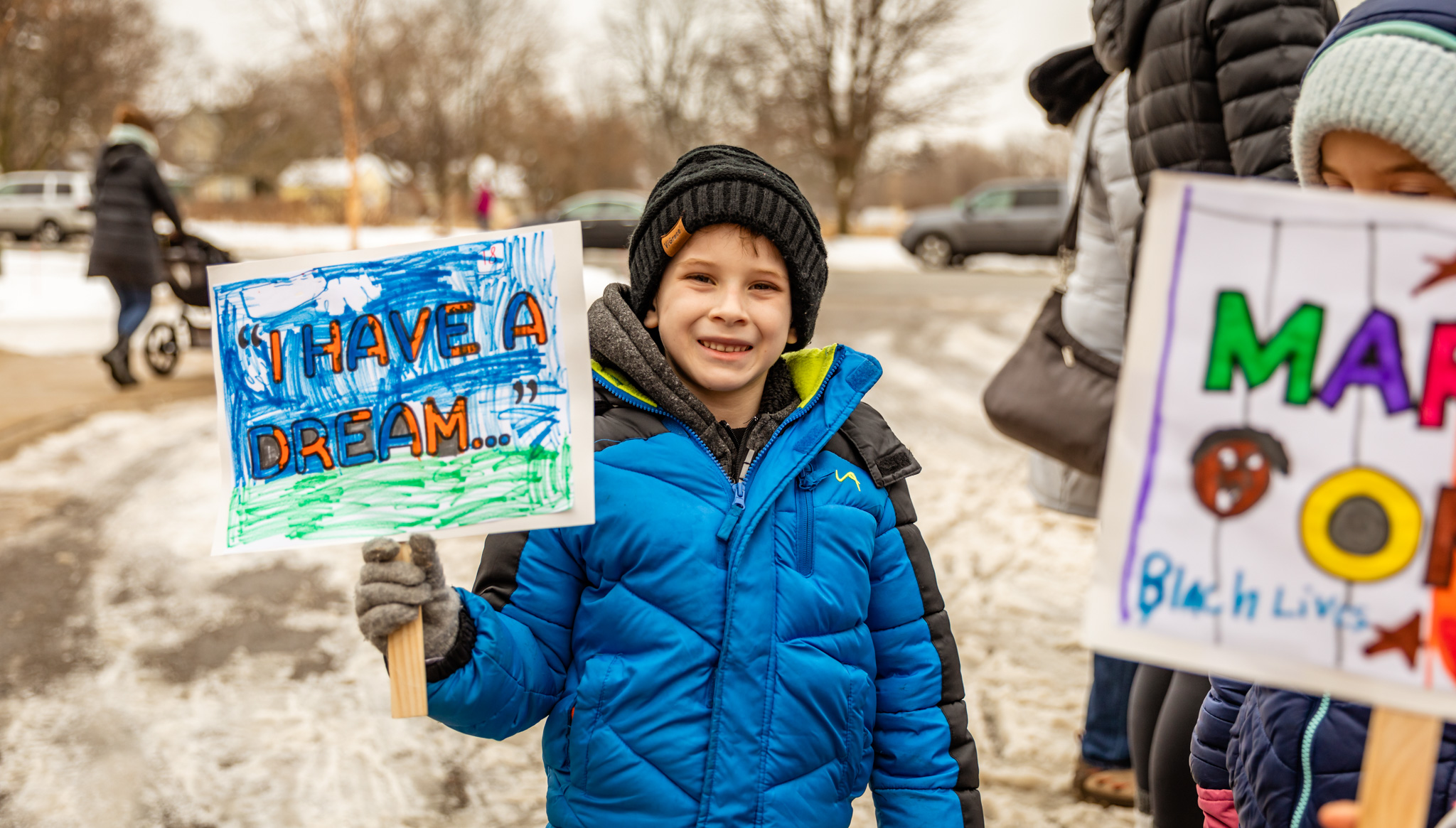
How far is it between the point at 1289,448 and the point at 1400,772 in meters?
0.30

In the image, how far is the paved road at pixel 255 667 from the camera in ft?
8.30

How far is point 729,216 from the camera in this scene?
1567 mm

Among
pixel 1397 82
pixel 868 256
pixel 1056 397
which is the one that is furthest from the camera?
pixel 868 256

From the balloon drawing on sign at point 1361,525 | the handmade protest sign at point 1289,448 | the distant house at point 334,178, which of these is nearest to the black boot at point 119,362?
the handmade protest sign at point 1289,448

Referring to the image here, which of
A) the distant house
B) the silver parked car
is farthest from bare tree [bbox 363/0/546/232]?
the silver parked car

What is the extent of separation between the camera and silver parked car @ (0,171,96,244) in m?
20.2

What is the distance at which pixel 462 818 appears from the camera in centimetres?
247

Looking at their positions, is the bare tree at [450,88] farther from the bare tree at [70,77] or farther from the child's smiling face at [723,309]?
the child's smiling face at [723,309]

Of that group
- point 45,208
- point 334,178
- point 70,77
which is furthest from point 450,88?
point 45,208

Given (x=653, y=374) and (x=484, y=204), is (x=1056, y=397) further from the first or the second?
(x=484, y=204)

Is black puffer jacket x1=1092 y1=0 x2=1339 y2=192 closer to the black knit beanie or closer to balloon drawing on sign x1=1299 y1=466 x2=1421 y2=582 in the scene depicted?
the black knit beanie

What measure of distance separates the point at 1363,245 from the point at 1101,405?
1.25 m

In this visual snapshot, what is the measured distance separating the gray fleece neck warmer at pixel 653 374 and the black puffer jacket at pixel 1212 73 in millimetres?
903

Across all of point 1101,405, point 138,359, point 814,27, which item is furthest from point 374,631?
point 814,27
